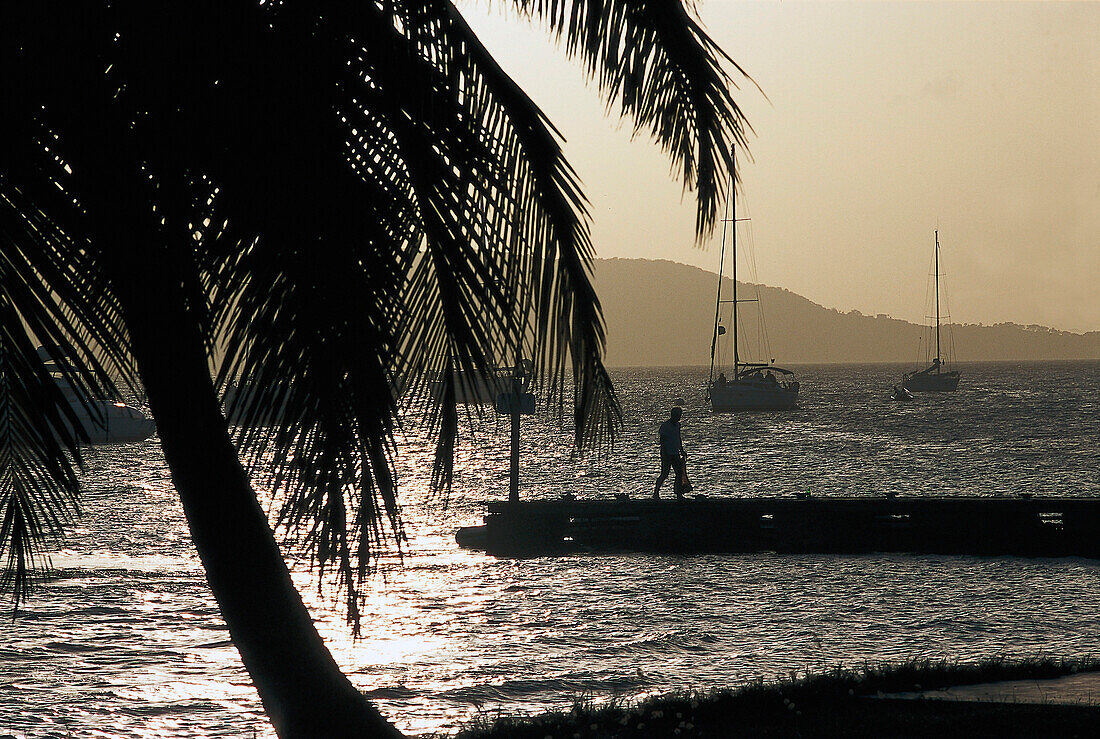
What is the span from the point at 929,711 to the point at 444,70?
5.11 m

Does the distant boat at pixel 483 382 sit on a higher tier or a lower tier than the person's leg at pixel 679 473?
higher

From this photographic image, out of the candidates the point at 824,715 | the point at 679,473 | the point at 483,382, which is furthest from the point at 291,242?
the point at 679,473

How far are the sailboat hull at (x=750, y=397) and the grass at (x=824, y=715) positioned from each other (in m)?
97.1

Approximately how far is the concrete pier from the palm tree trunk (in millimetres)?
15807

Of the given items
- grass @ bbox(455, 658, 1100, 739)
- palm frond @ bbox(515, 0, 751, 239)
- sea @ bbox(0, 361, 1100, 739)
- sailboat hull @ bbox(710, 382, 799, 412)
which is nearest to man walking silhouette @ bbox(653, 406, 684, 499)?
sea @ bbox(0, 361, 1100, 739)

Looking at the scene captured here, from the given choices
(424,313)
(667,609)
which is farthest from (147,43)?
(667,609)

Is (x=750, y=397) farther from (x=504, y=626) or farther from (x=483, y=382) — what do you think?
(x=483, y=382)

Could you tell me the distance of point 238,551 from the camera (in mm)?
5566

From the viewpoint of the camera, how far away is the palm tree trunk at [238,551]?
17.0 ft

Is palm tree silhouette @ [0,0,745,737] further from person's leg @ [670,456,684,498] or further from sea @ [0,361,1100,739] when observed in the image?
person's leg @ [670,456,684,498]

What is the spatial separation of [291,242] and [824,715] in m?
5.01

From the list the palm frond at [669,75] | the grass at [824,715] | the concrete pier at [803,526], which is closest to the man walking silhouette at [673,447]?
the concrete pier at [803,526]

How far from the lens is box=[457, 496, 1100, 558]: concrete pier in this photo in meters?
20.4

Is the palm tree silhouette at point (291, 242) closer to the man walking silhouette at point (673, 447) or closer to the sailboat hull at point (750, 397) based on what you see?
the man walking silhouette at point (673, 447)
